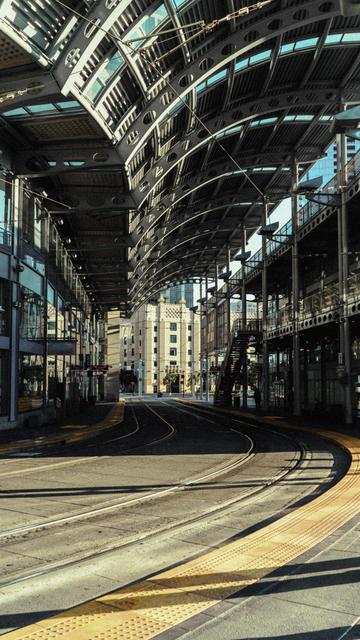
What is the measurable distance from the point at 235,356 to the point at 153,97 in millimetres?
31000

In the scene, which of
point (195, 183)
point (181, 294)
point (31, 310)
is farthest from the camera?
point (181, 294)

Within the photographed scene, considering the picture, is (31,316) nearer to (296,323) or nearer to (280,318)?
(296,323)

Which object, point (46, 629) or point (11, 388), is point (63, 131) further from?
point (46, 629)

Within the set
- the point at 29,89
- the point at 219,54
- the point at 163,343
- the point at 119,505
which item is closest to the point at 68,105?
the point at 29,89

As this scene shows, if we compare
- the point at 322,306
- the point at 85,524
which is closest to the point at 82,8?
the point at 85,524

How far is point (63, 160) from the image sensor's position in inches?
829

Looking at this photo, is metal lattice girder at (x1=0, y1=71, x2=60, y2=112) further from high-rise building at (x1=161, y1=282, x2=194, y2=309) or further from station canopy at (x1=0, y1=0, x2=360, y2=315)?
high-rise building at (x1=161, y1=282, x2=194, y2=309)

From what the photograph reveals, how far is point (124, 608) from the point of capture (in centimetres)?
474

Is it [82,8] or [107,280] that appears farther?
[107,280]

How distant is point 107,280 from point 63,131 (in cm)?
2981

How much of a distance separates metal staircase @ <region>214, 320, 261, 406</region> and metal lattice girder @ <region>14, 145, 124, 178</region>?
83.7 ft

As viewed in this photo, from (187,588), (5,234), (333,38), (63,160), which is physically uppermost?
(333,38)

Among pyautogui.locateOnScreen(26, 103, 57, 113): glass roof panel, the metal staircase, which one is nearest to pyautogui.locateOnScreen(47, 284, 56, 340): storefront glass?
pyautogui.locateOnScreen(26, 103, 57, 113): glass roof panel

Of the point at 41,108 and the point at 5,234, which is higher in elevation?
the point at 41,108
